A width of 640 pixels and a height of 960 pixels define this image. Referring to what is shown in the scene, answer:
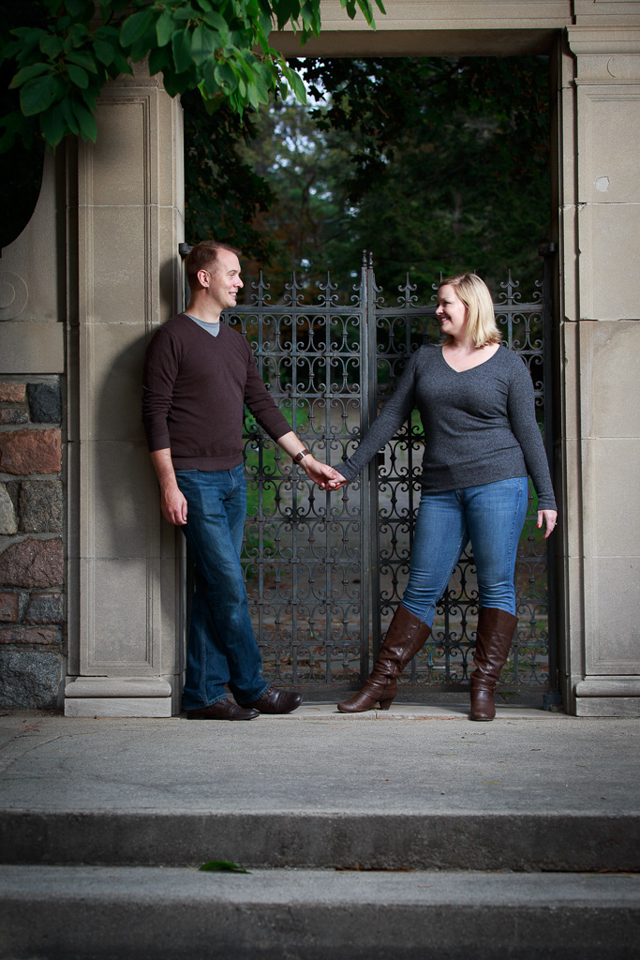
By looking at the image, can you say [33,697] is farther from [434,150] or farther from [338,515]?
[434,150]

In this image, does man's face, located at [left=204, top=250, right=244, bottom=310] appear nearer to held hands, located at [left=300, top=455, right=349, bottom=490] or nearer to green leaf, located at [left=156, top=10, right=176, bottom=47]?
held hands, located at [left=300, top=455, right=349, bottom=490]

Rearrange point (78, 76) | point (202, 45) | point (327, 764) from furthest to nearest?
point (78, 76) → point (327, 764) → point (202, 45)

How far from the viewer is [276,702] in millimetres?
4805

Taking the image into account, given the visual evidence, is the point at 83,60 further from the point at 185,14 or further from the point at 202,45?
the point at 202,45

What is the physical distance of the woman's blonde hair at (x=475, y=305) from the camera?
464 centimetres

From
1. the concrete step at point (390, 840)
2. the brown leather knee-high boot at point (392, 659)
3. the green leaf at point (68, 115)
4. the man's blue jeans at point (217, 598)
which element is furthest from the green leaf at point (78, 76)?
the concrete step at point (390, 840)

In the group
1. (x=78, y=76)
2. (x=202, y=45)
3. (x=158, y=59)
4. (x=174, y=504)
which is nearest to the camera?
(x=202, y=45)

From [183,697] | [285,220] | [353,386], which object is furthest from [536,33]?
[285,220]

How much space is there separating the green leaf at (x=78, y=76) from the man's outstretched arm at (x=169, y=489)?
165cm

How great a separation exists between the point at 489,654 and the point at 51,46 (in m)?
3.47

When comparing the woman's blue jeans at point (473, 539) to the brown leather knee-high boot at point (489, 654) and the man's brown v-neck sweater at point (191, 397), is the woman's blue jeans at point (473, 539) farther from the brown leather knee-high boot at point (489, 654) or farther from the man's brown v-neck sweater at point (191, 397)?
the man's brown v-neck sweater at point (191, 397)

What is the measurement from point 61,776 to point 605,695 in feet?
8.87

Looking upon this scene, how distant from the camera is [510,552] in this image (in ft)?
15.3

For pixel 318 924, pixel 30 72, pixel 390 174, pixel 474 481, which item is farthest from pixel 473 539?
pixel 390 174
